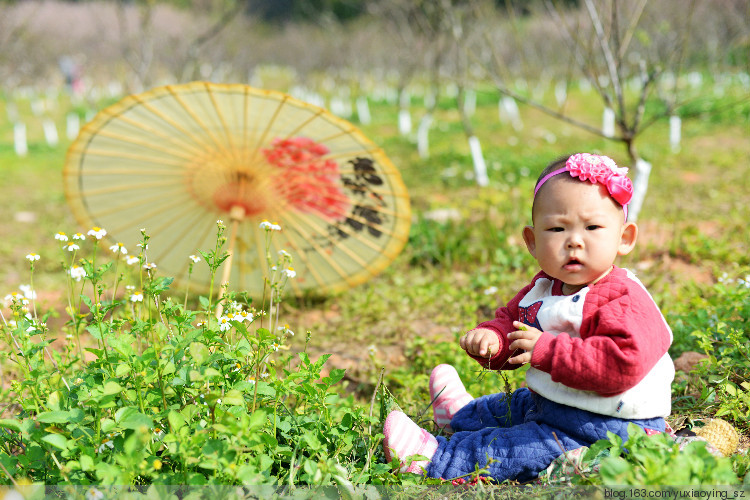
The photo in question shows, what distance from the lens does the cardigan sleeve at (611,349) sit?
167cm

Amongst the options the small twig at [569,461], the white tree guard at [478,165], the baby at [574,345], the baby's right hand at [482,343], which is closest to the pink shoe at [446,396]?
the baby at [574,345]

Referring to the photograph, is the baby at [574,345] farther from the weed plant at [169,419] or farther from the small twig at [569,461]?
the weed plant at [169,419]

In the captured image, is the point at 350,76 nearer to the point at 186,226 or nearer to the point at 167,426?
the point at 186,226

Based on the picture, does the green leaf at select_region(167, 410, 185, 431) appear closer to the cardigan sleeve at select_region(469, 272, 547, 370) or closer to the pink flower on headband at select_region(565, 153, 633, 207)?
the cardigan sleeve at select_region(469, 272, 547, 370)

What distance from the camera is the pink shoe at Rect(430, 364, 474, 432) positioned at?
2311mm

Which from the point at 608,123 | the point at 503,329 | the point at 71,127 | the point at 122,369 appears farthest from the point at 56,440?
the point at 71,127

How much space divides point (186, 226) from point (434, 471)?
2.40 meters

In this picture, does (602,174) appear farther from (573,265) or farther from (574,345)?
(574,345)

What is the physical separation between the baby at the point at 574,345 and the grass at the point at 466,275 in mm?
230

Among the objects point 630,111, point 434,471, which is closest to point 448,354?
point 434,471

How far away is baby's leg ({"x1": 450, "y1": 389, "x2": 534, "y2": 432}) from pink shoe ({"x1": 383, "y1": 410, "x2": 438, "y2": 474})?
30 centimetres

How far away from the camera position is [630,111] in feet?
48.7

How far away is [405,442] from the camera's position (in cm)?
194

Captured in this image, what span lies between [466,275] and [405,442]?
2834mm
